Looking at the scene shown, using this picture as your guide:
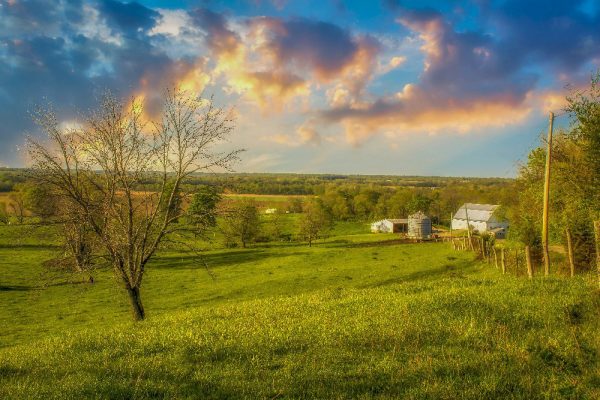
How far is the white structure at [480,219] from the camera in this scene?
406 ft

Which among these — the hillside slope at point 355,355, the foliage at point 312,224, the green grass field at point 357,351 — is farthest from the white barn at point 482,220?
the hillside slope at point 355,355

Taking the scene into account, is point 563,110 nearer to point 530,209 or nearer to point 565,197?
point 565,197

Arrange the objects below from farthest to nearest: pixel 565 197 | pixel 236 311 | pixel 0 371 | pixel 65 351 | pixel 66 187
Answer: pixel 565 197 → pixel 66 187 → pixel 236 311 → pixel 65 351 → pixel 0 371

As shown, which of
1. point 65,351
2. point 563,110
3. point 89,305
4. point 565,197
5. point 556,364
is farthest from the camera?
point 89,305

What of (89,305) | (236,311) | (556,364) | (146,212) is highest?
(146,212)

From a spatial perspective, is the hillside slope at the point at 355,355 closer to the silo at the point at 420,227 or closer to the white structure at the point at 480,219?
the silo at the point at 420,227

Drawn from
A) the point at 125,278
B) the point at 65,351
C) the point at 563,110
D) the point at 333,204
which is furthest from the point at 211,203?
the point at 333,204

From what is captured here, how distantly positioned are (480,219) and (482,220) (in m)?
1.46

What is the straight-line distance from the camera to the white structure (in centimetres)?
12381

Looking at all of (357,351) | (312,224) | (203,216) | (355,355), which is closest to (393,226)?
(312,224)

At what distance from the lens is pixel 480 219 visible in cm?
12875

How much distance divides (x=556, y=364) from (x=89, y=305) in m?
48.0

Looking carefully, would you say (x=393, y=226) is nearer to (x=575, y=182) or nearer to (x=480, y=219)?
(x=480, y=219)

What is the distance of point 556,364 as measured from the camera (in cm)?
875
